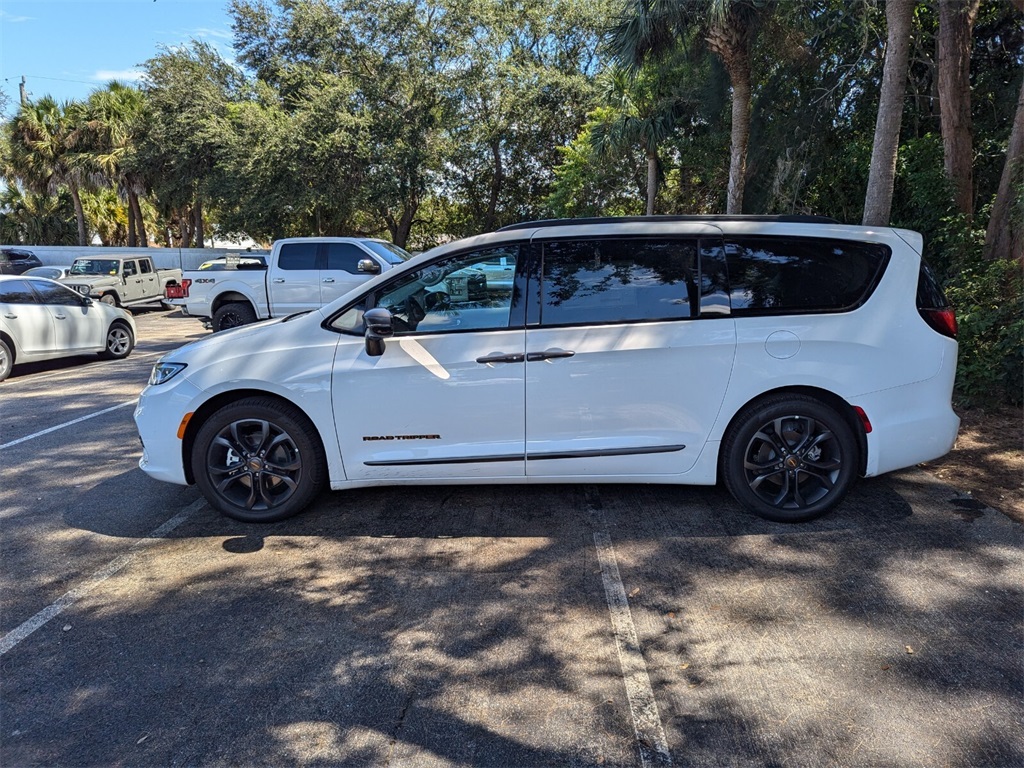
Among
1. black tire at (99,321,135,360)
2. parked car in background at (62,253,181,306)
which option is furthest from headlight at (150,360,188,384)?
parked car in background at (62,253,181,306)

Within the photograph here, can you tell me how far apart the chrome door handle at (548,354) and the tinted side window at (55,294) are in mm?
9619

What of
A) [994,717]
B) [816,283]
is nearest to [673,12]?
[816,283]

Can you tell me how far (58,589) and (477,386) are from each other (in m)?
2.53

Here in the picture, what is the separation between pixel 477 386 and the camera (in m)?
4.07

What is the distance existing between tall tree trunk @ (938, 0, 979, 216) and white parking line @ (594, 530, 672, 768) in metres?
8.80

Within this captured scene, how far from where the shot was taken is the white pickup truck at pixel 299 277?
11.9 metres

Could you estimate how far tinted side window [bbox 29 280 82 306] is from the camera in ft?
34.0

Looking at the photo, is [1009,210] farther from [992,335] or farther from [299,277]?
[299,277]

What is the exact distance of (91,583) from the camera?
12.2 feet

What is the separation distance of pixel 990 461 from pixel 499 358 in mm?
4195

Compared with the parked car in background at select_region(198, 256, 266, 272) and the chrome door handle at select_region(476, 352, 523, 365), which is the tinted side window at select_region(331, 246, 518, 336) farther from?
the parked car in background at select_region(198, 256, 266, 272)

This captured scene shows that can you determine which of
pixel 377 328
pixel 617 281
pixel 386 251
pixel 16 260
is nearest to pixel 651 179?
pixel 386 251

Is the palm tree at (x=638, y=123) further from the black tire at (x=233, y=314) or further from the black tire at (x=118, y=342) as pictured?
the black tire at (x=118, y=342)

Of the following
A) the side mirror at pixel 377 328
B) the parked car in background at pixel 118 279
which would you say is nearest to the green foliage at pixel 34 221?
the parked car in background at pixel 118 279
